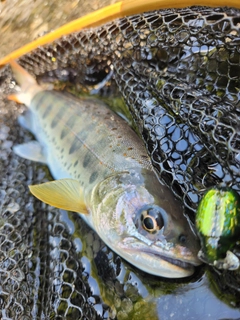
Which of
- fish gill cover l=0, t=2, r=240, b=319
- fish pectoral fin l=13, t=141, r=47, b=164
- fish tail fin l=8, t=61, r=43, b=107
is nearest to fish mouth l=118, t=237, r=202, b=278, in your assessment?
fish gill cover l=0, t=2, r=240, b=319

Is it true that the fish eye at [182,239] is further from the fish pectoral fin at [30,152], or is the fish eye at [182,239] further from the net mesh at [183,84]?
the fish pectoral fin at [30,152]

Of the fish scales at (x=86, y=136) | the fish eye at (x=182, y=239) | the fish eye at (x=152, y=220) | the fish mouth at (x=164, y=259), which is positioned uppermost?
the fish scales at (x=86, y=136)

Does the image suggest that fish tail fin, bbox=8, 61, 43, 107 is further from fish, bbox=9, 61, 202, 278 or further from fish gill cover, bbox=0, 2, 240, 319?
fish gill cover, bbox=0, 2, 240, 319

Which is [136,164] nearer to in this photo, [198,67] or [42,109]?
[198,67]

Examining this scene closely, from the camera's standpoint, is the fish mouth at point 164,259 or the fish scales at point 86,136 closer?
the fish mouth at point 164,259

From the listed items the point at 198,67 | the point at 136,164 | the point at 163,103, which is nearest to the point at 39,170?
the point at 136,164

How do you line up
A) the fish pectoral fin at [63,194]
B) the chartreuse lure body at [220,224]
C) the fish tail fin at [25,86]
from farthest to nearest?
the fish tail fin at [25,86]
the fish pectoral fin at [63,194]
the chartreuse lure body at [220,224]

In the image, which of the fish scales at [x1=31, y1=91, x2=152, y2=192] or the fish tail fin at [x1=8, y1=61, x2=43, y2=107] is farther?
the fish tail fin at [x1=8, y1=61, x2=43, y2=107]

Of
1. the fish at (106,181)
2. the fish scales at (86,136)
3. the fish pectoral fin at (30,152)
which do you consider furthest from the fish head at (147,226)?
the fish pectoral fin at (30,152)
